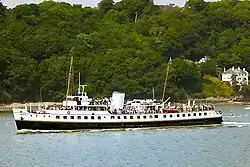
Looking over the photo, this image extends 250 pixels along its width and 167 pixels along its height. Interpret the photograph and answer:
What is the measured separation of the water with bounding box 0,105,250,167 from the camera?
57.0m

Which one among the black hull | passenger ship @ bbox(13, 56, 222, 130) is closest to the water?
the black hull

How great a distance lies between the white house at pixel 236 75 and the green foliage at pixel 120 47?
2.59 m

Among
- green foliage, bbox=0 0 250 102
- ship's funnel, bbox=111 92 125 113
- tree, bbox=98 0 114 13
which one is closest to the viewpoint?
ship's funnel, bbox=111 92 125 113

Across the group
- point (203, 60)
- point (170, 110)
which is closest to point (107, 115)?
point (170, 110)

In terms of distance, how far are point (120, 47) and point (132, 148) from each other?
9819cm

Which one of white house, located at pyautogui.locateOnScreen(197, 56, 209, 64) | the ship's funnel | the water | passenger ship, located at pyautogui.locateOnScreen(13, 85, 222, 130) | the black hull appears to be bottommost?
the water

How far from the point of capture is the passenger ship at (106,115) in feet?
246

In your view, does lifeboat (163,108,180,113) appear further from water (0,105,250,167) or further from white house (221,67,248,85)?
white house (221,67,248,85)

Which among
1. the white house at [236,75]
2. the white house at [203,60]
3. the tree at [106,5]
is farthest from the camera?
the tree at [106,5]

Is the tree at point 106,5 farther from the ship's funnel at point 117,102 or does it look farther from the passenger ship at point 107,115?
the ship's funnel at point 117,102

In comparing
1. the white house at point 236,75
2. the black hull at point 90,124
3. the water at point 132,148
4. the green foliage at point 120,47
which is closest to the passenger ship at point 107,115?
the black hull at point 90,124

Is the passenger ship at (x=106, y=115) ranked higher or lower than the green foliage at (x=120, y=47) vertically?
lower

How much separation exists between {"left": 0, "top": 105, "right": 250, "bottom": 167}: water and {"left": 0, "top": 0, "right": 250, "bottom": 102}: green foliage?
57.8 metres

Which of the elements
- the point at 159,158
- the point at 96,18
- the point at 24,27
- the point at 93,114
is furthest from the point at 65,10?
the point at 159,158
